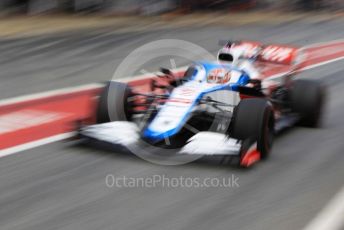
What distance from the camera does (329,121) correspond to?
723 cm

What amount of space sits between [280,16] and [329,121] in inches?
628

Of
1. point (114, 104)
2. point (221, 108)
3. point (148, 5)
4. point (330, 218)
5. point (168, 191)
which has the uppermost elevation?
point (148, 5)

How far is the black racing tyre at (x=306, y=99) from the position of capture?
21.6 feet

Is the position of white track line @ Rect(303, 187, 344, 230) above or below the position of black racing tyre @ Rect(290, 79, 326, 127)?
below

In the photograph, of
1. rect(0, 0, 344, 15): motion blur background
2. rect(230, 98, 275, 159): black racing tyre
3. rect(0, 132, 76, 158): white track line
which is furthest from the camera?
rect(0, 0, 344, 15): motion blur background

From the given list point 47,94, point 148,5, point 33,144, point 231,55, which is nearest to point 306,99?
point 231,55

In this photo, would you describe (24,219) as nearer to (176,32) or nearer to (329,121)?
(329,121)

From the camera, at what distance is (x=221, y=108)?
5.90 metres

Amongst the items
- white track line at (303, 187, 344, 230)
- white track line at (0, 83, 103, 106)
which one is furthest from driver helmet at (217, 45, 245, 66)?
white track line at (0, 83, 103, 106)

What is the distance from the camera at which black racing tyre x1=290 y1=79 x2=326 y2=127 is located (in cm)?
657

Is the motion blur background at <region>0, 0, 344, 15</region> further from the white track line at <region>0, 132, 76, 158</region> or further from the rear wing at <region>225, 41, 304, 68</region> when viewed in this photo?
the rear wing at <region>225, 41, 304, 68</region>

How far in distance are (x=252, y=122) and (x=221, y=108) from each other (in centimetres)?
78

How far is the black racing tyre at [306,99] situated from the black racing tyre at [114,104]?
1897 mm

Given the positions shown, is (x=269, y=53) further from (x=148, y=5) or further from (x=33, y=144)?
(x=148, y=5)
